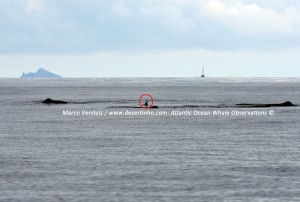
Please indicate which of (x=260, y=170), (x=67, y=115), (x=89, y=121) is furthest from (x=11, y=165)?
(x=67, y=115)

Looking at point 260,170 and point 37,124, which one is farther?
point 37,124

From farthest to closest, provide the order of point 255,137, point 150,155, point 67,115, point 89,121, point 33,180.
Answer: point 67,115 < point 89,121 < point 255,137 < point 150,155 < point 33,180

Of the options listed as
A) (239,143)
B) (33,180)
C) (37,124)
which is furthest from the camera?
(37,124)

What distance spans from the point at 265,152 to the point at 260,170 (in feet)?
33.7

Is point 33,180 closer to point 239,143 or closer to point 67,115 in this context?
point 239,143

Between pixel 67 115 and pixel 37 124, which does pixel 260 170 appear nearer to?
pixel 37 124

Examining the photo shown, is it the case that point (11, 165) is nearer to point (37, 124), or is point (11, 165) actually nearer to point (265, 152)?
point (265, 152)

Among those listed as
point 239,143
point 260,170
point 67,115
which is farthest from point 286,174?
point 67,115

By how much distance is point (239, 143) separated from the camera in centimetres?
6494

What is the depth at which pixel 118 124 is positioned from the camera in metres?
89.5

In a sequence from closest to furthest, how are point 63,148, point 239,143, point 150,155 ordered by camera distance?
1. point 150,155
2. point 63,148
3. point 239,143

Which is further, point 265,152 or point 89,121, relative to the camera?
point 89,121

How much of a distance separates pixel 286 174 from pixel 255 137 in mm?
25688

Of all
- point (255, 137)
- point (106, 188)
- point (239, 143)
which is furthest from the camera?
point (255, 137)
